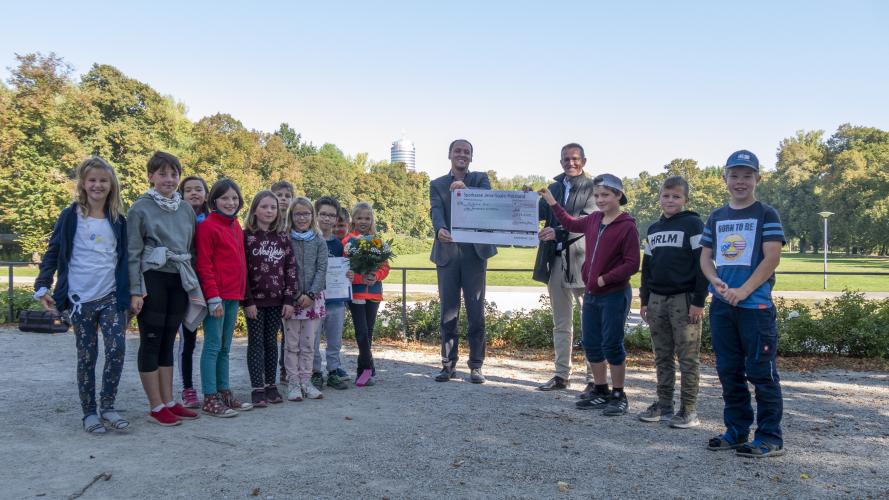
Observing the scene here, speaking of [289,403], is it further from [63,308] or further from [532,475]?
[532,475]

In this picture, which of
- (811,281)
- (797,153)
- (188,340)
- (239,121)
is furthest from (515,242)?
(797,153)

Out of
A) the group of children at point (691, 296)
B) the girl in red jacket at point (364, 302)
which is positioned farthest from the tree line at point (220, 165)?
the group of children at point (691, 296)

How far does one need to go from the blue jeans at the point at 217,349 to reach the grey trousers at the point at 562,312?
3.18 m

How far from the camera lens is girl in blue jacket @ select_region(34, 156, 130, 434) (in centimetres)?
475

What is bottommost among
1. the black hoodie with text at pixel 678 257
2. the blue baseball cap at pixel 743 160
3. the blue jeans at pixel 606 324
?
the blue jeans at pixel 606 324

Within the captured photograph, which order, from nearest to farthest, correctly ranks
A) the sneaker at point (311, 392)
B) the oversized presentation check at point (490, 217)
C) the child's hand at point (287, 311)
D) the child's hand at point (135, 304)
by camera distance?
the child's hand at point (135, 304), the child's hand at point (287, 311), the sneaker at point (311, 392), the oversized presentation check at point (490, 217)

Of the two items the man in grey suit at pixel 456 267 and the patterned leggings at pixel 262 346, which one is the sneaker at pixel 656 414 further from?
the patterned leggings at pixel 262 346

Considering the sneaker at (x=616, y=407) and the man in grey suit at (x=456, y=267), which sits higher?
the man in grey suit at (x=456, y=267)

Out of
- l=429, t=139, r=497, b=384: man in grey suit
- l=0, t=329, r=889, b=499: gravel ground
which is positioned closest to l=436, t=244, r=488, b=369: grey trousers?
l=429, t=139, r=497, b=384: man in grey suit

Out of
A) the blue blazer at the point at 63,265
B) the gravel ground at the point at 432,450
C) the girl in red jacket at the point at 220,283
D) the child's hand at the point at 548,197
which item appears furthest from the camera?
the child's hand at the point at 548,197

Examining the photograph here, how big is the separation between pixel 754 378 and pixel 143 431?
465cm

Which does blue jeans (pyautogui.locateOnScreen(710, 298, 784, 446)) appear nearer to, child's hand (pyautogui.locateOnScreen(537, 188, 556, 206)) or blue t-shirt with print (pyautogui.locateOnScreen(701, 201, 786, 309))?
blue t-shirt with print (pyautogui.locateOnScreen(701, 201, 786, 309))

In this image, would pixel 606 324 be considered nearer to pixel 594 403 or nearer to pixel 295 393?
pixel 594 403

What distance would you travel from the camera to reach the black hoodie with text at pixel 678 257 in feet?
16.4
